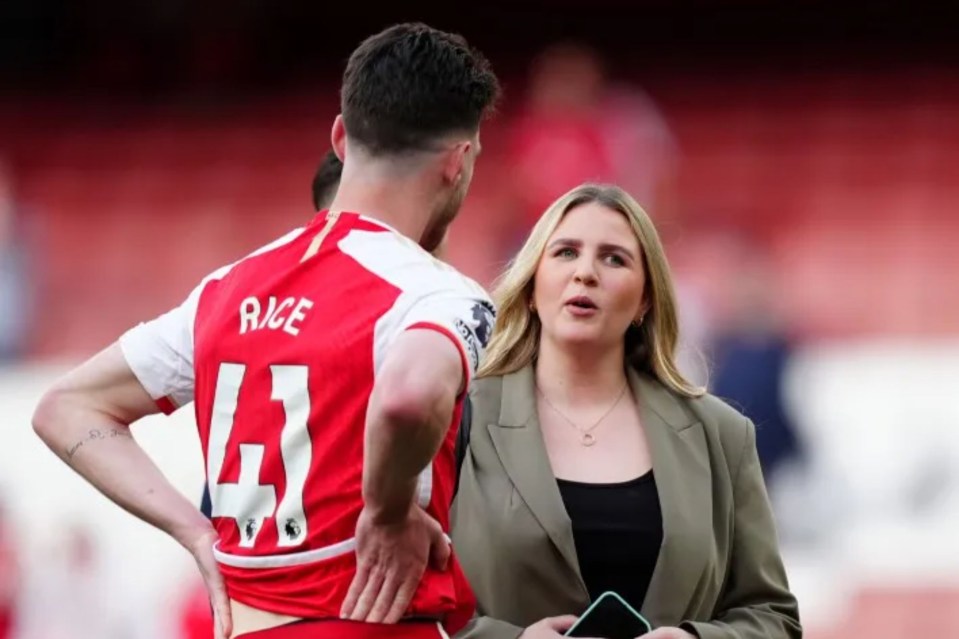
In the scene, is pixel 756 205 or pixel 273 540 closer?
pixel 273 540

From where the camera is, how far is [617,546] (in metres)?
3.99

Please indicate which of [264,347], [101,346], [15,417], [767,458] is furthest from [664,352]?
[101,346]

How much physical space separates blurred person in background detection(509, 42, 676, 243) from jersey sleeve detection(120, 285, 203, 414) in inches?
269

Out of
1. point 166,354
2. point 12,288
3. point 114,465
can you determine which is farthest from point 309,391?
point 12,288

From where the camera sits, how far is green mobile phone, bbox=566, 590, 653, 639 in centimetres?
382

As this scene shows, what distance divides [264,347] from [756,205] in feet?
31.5

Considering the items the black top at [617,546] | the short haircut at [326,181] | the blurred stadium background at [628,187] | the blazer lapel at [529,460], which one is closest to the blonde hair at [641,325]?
the blazer lapel at [529,460]

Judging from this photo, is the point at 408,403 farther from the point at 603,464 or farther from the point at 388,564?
the point at 603,464

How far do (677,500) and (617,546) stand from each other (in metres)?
0.17

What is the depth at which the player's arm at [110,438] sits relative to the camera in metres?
3.44

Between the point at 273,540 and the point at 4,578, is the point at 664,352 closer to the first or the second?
the point at 273,540

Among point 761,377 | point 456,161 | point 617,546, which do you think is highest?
point 456,161

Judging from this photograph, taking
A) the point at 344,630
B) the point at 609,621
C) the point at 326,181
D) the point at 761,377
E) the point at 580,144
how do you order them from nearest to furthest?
the point at 344,630, the point at 609,621, the point at 326,181, the point at 761,377, the point at 580,144

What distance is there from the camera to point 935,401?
10.4 meters
